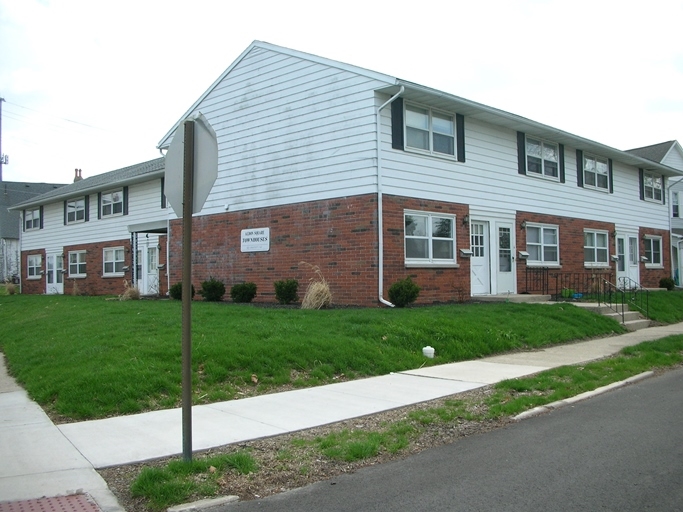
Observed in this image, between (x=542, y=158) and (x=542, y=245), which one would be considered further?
(x=542, y=158)

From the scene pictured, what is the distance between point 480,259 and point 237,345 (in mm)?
10935

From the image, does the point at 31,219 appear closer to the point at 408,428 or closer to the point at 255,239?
the point at 255,239

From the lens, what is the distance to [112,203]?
2909cm

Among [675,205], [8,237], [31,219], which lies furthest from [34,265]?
[675,205]

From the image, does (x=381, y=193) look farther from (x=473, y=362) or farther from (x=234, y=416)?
(x=234, y=416)

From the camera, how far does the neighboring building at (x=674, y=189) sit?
32.0 metres

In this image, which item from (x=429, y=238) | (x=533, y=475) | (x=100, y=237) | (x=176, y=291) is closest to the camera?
(x=533, y=475)

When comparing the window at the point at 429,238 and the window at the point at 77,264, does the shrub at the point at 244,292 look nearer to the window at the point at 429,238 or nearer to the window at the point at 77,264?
the window at the point at 429,238

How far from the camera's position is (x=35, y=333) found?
13.2 meters

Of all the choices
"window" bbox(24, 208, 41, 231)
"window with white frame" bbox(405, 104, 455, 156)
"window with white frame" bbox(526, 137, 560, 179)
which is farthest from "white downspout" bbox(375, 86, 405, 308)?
"window" bbox(24, 208, 41, 231)

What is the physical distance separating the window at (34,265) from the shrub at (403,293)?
25.2m

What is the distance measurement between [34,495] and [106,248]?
25.6m

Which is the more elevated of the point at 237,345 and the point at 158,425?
the point at 237,345

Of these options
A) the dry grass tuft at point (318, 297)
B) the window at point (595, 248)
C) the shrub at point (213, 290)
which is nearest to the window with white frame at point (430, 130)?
the dry grass tuft at point (318, 297)
